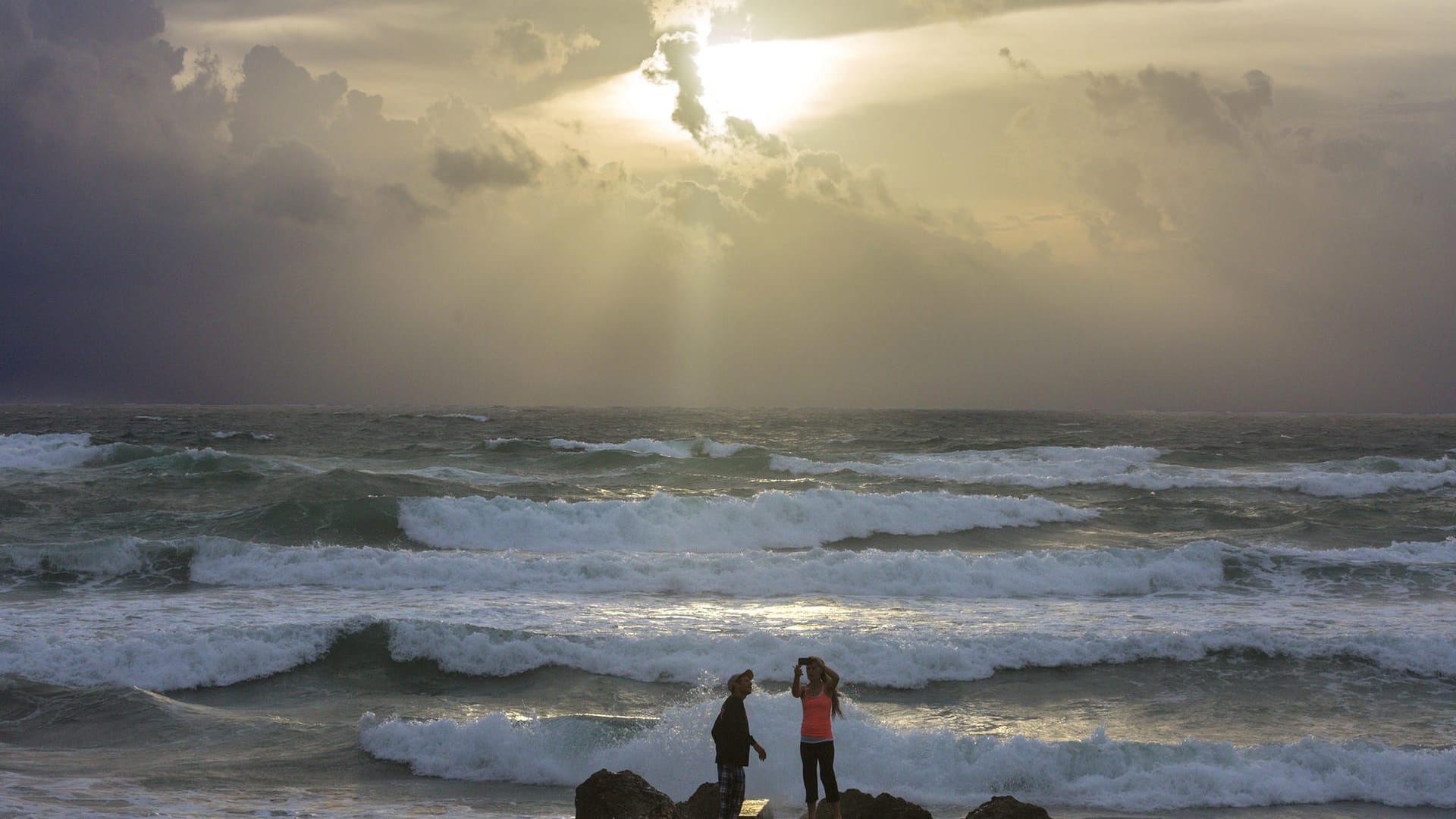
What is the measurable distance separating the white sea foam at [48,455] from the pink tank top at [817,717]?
35961mm

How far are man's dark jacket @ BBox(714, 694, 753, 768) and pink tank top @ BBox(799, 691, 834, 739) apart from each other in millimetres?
494

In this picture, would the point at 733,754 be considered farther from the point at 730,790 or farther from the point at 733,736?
the point at 730,790

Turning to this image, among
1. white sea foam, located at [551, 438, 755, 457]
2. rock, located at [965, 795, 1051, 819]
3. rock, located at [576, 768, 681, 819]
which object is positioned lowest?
rock, located at [965, 795, 1051, 819]

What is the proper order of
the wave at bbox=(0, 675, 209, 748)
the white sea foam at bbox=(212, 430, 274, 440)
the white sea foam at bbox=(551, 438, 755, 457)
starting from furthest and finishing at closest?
1. the white sea foam at bbox=(212, 430, 274, 440)
2. the white sea foam at bbox=(551, 438, 755, 457)
3. the wave at bbox=(0, 675, 209, 748)

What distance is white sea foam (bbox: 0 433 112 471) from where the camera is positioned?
35.7 meters

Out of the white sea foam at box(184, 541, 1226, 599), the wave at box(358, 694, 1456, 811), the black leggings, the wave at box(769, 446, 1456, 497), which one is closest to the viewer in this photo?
the black leggings

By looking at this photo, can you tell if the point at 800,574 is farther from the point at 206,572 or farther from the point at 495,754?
the point at 206,572

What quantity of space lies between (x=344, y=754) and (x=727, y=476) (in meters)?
26.1

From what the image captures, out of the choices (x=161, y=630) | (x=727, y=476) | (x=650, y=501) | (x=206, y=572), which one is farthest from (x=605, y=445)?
(x=161, y=630)

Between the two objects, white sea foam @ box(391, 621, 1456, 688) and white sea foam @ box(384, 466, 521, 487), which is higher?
white sea foam @ box(384, 466, 521, 487)

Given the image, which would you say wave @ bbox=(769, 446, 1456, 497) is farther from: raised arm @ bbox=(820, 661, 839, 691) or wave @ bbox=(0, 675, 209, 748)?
raised arm @ bbox=(820, 661, 839, 691)

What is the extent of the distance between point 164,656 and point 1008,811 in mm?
11063

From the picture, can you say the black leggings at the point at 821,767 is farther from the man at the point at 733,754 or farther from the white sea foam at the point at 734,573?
the white sea foam at the point at 734,573

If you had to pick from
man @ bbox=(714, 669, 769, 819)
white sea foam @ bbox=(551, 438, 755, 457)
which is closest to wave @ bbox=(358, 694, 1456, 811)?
man @ bbox=(714, 669, 769, 819)
